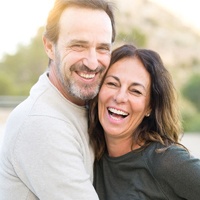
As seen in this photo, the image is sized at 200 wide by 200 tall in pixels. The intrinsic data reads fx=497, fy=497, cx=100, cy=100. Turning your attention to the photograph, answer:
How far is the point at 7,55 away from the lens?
2397cm

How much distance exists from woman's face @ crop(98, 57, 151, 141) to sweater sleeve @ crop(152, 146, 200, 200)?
13.1 inches

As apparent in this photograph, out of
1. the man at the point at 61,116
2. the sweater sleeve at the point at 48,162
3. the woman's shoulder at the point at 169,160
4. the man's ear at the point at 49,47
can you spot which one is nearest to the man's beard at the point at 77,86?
the man at the point at 61,116

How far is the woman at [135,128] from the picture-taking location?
9.04 feet

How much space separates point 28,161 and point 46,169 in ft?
0.32

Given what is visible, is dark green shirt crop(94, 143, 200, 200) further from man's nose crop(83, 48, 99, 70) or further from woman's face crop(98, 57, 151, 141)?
man's nose crop(83, 48, 99, 70)

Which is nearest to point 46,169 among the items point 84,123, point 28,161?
point 28,161

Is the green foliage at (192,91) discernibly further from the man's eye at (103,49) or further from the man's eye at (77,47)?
the man's eye at (77,47)

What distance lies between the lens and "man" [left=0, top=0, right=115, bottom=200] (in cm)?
247

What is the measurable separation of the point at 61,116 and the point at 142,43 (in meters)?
23.5

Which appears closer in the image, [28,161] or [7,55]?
[28,161]

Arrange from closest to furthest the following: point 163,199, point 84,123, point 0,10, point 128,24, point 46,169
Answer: point 46,169 → point 163,199 → point 84,123 → point 0,10 → point 128,24

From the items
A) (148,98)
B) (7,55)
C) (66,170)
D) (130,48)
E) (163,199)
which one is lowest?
(7,55)

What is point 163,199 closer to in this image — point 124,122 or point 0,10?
point 124,122

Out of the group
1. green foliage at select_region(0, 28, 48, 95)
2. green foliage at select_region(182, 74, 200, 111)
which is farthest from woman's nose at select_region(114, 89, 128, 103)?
green foliage at select_region(0, 28, 48, 95)
